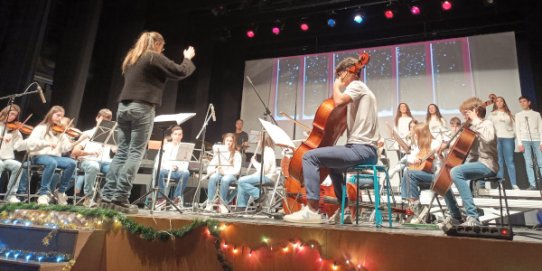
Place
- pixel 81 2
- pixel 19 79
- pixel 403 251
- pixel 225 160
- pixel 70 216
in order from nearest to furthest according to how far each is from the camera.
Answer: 1. pixel 403 251
2. pixel 70 216
3. pixel 225 160
4. pixel 19 79
5. pixel 81 2

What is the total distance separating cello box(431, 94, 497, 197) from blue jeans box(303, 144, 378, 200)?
112 centimetres

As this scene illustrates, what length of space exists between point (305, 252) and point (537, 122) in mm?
6526

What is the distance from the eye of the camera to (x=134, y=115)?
140 inches

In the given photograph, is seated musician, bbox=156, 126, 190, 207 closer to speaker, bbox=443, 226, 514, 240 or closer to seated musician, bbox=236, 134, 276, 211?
seated musician, bbox=236, 134, 276, 211

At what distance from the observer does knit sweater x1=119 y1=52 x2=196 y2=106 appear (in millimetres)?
3604

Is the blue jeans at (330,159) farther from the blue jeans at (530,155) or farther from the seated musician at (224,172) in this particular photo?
the blue jeans at (530,155)

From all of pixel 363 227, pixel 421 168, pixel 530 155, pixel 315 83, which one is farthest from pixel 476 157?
pixel 315 83

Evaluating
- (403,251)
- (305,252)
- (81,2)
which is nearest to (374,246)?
(403,251)

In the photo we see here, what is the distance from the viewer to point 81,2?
7.98 m

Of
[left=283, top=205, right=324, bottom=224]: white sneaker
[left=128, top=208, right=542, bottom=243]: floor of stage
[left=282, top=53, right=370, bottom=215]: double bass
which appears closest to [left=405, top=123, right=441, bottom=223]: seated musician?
[left=128, top=208, right=542, bottom=243]: floor of stage

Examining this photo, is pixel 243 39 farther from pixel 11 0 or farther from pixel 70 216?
pixel 70 216

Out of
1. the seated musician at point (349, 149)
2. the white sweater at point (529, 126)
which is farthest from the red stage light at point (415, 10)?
the seated musician at point (349, 149)

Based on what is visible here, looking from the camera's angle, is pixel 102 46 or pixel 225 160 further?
pixel 102 46

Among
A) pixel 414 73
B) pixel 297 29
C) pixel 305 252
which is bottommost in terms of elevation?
pixel 305 252
